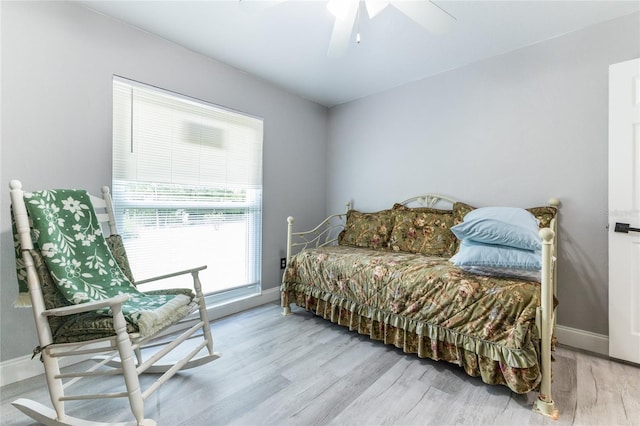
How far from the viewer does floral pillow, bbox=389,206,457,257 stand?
248 cm

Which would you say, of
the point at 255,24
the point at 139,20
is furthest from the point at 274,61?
the point at 139,20

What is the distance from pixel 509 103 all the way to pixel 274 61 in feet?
6.55

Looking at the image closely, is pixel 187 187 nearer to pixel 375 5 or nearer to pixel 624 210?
pixel 375 5

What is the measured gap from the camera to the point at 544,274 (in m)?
1.38

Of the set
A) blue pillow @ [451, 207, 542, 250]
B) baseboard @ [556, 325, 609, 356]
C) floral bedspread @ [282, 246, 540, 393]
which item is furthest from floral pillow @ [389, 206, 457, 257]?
baseboard @ [556, 325, 609, 356]

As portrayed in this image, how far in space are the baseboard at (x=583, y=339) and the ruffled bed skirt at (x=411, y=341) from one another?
932 mm

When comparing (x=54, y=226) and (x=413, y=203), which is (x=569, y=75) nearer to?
(x=413, y=203)

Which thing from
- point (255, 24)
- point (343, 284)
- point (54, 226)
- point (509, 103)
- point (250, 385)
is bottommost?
point (250, 385)

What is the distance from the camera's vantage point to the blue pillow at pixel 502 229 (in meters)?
1.69

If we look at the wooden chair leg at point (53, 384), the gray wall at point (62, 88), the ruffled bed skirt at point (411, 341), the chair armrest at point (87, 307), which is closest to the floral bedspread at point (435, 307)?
the ruffled bed skirt at point (411, 341)

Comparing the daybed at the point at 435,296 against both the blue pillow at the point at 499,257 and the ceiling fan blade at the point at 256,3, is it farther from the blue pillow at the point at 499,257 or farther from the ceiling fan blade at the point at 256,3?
the ceiling fan blade at the point at 256,3

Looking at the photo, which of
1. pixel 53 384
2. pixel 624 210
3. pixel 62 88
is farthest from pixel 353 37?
pixel 53 384

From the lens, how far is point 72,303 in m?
1.29

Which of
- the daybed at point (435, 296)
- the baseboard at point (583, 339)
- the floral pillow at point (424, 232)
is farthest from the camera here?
the floral pillow at point (424, 232)
